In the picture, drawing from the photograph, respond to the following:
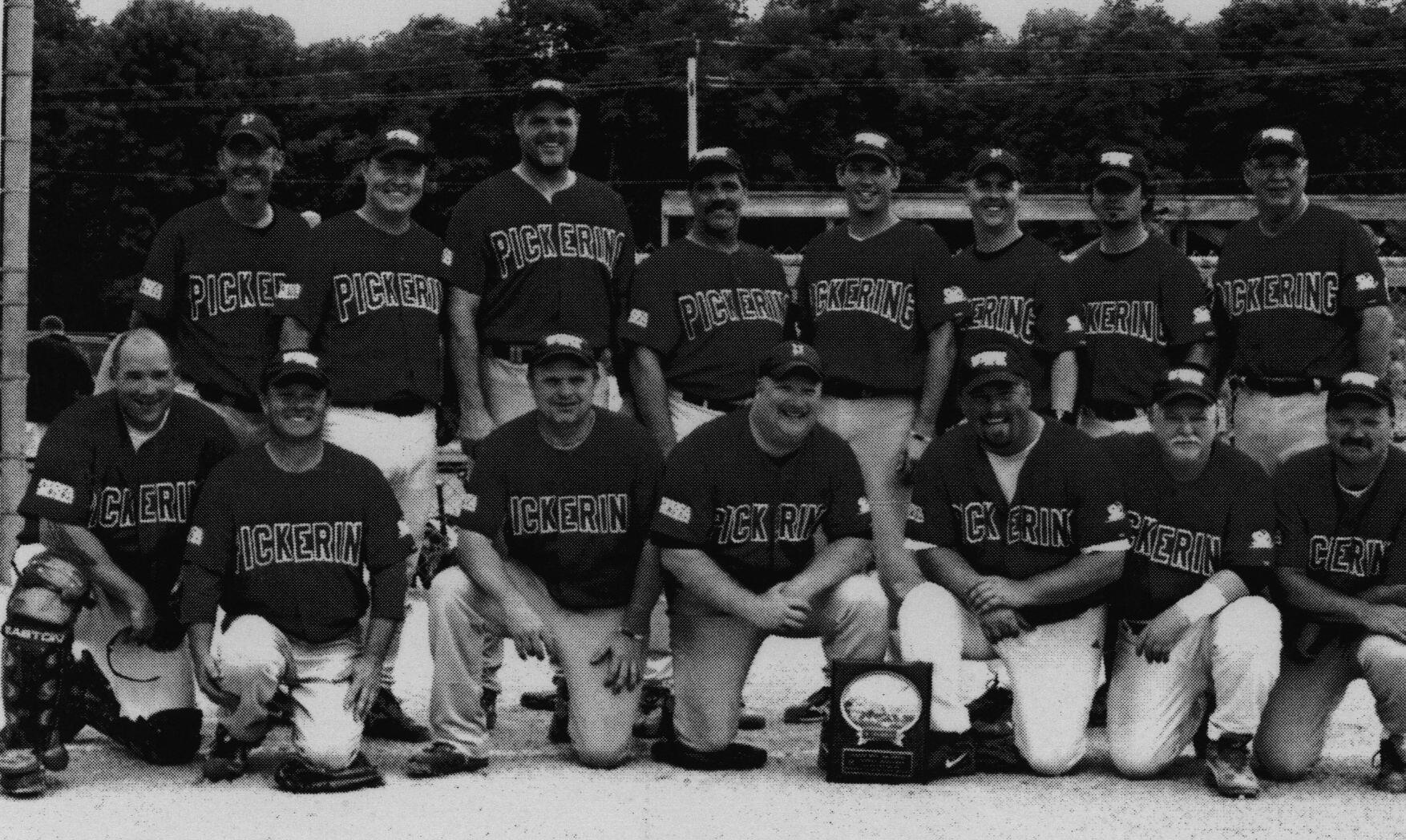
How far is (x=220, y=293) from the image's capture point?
7414 millimetres

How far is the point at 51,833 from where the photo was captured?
17.9 feet

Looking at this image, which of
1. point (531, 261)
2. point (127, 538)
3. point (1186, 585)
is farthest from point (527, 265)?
point (1186, 585)

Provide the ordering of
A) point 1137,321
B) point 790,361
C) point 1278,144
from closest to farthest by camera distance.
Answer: point 790,361 → point 1278,144 → point 1137,321

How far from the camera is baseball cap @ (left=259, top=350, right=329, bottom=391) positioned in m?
6.27

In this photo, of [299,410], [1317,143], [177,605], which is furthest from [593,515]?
[1317,143]

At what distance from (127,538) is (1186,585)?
13.6 ft

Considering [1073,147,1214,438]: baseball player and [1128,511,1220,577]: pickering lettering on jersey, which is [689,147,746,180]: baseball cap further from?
[1128,511,1220,577]: pickering lettering on jersey

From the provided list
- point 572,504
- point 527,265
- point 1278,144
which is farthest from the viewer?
point 1278,144

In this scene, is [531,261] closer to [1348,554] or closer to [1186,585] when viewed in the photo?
[1186,585]

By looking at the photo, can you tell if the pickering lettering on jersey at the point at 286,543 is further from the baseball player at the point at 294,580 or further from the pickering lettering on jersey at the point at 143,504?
the pickering lettering on jersey at the point at 143,504

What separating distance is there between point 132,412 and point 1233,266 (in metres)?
4.79

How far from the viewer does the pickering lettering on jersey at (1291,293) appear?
7.45 m

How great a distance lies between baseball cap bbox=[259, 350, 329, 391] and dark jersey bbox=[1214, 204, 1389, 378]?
4041 mm

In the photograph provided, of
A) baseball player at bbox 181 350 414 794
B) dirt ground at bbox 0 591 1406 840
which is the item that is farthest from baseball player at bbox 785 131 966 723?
baseball player at bbox 181 350 414 794
